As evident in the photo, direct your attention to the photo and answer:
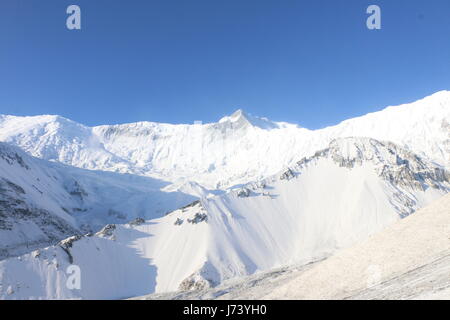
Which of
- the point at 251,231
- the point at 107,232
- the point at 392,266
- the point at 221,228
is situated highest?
the point at 107,232

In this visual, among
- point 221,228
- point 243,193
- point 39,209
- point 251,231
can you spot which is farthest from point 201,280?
point 39,209

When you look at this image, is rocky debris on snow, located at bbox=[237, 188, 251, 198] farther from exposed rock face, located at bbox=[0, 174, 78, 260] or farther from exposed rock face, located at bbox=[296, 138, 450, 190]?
exposed rock face, located at bbox=[0, 174, 78, 260]

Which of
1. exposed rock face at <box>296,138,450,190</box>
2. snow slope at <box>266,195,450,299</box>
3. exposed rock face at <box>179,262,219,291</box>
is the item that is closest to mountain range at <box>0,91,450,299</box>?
exposed rock face at <box>179,262,219,291</box>

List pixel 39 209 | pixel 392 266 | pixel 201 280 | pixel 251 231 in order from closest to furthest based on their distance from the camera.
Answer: pixel 392 266 → pixel 201 280 → pixel 251 231 → pixel 39 209

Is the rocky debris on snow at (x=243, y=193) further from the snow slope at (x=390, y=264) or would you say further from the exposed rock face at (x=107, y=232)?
the snow slope at (x=390, y=264)

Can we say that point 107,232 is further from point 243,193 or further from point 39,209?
point 39,209

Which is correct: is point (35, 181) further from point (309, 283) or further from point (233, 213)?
point (309, 283)

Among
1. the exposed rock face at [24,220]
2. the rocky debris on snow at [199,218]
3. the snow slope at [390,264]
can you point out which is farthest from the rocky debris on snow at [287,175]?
the snow slope at [390,264]
